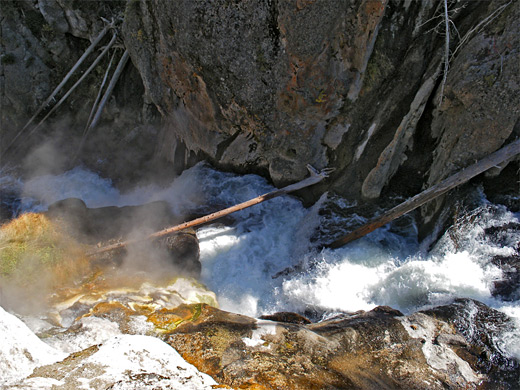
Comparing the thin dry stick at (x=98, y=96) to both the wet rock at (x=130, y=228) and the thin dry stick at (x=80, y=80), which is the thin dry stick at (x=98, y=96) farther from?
the wet rock at (x=130, y=228)

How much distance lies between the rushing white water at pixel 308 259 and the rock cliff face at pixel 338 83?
0.72 meters

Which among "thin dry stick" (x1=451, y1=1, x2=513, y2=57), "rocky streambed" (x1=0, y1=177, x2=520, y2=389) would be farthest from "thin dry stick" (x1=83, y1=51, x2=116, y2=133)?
"thin dry stick" (x1=451, y1=1, x2=513, y2=57)

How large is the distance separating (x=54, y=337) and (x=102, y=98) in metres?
7.17

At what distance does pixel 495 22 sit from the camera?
5.10m

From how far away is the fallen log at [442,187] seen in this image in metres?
5.23

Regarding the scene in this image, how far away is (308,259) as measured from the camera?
21.0 feet

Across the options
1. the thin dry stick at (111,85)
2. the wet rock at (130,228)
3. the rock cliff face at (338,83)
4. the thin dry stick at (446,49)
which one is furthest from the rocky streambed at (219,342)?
the thin dry stick at (111,85)

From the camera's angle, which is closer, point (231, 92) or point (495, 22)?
point (495, 22)

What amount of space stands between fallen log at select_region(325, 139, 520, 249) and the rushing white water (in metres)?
0.31

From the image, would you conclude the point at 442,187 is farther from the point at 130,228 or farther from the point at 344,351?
the point at 130,228

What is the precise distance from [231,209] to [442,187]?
362cm

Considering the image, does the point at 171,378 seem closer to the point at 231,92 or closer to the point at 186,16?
the point at 231,92

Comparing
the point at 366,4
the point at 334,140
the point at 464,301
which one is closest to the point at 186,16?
the point at 366,4

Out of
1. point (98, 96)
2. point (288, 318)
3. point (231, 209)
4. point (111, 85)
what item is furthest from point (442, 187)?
point (98, 96)
